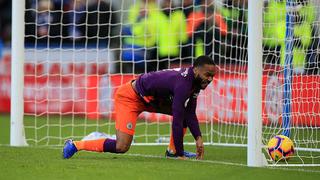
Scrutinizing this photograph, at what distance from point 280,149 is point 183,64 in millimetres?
7947

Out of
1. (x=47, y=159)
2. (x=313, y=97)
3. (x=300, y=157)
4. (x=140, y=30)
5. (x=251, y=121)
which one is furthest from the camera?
(x=140, y=30)

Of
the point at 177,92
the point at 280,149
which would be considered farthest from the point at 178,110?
the point at 280,149

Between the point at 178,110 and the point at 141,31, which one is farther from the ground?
the point at 141,31

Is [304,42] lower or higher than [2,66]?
higher

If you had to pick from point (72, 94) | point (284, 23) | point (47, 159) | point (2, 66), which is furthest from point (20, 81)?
point (2, 66)

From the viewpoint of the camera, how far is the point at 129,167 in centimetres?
835

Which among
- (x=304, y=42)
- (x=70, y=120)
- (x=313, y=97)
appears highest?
(x=304, y=42)

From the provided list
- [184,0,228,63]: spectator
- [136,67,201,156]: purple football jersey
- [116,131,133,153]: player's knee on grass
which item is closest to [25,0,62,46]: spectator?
[184,0,228,63]: spectator

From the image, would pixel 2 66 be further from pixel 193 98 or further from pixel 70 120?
pixel 193 98

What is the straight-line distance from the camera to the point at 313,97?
1124 cm

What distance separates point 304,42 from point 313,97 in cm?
75

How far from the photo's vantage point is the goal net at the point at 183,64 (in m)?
11.4

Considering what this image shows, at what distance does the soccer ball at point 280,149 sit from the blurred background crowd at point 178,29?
7.05 ft

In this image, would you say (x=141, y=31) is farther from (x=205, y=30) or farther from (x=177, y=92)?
(x=177, y=92)
